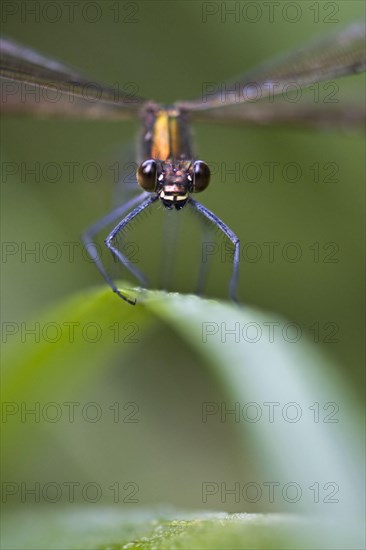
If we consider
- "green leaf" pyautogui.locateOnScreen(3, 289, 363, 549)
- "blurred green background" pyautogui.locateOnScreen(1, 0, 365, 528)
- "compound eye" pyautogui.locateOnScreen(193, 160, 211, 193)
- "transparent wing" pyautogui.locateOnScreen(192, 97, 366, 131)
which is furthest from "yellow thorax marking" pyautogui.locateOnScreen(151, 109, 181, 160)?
"green leaf" pyautogui.locateOnScreen(3, 289, 363, 549)

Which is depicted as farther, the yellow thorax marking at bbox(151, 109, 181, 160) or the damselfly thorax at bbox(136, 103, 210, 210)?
the yellow thorax marking at bbox(151, 109, 181, 160)

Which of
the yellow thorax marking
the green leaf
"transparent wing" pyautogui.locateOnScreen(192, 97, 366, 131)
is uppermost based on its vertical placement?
"transparent wing" pyautogui.locateOnScreen(192, 97, 366, 131)

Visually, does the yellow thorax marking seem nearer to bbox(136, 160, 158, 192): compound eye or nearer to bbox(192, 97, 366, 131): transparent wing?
bbox(136, 160, 158, 192): compound eye

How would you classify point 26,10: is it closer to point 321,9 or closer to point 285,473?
point 321,9

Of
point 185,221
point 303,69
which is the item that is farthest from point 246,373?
point 185,221

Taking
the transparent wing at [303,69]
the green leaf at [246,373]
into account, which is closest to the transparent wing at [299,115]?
the transparent wing at [303,69]

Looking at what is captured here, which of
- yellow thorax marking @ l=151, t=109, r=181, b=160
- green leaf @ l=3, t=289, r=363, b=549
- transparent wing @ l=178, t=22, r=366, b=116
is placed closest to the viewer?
green leaf @ l=3, t=289, r=363, b=549

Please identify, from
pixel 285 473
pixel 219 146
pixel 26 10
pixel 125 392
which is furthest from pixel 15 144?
pixel 285 473

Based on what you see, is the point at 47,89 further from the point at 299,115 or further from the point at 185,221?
the point at 299,115

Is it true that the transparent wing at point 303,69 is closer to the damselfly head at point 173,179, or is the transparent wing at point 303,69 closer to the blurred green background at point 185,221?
the damselfly head at point 173,179
